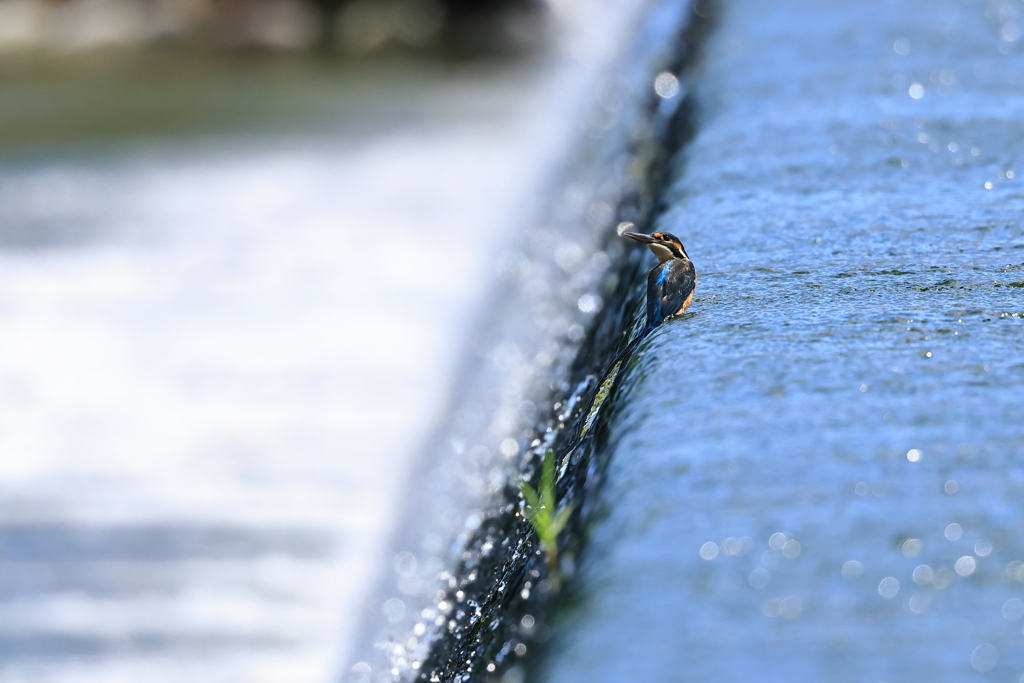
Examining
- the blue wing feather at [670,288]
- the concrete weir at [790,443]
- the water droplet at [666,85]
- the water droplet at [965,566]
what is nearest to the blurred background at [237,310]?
the concrete weir at [790,443]

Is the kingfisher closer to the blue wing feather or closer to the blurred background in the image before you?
the blue wing feather

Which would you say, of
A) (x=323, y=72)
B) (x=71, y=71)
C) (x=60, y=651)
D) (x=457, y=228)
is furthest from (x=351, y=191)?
(x=71, y=71)

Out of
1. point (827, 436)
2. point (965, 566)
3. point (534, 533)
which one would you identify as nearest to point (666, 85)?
point (534, 533)

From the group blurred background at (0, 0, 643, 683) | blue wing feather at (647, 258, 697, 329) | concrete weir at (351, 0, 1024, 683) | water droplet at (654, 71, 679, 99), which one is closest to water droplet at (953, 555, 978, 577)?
concrete weir at (351, 0, 1024, 683)

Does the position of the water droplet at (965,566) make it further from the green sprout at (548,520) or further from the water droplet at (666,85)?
the water droplet at (666,85)

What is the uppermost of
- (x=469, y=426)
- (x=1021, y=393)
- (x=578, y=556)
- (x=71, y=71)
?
(x=1021, y=393)

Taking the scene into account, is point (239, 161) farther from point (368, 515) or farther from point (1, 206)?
point (368, 515)
